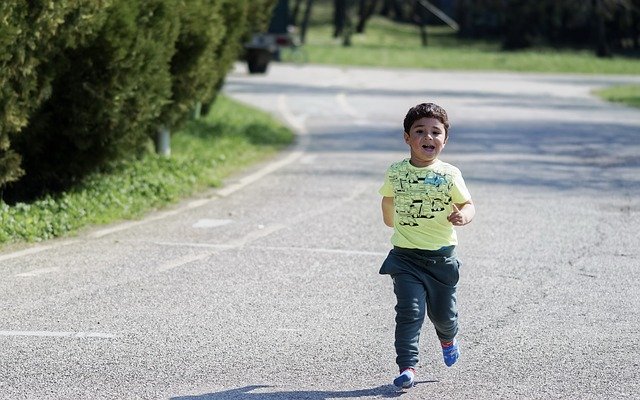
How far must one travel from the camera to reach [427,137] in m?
6.60

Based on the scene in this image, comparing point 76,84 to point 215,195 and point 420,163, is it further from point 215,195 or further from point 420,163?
point 420,163

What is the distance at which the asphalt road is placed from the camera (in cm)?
661

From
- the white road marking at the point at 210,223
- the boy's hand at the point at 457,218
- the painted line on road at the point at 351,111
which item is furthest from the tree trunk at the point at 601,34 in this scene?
the boy's hand at the point at 457,218

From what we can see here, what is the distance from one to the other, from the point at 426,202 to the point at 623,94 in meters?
31.3

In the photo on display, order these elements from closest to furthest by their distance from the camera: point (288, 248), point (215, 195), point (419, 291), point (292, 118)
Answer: point (419, 291)
point (288, 248)
point (215, 195)
point (292, 118)

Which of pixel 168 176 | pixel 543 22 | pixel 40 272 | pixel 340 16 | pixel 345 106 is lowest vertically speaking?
pixel 543 22

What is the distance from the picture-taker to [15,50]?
34.7ft

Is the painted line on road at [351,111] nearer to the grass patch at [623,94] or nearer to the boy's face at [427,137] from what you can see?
the grass patch at [623,94]

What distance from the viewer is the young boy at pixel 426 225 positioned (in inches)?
260

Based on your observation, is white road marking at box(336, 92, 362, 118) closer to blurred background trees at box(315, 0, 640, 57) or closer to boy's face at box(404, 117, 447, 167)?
boy's face at box(404, 117, 447, 167)

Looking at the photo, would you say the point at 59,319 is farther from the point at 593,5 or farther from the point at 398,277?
the point at 593,5

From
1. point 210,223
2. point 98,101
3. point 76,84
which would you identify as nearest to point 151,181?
point 98,101

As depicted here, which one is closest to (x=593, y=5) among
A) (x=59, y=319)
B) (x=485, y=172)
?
(x=485, y=172)

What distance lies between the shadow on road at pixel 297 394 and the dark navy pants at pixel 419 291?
17 cm
